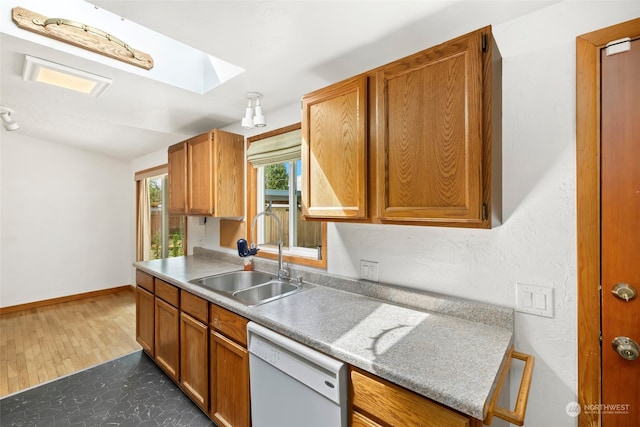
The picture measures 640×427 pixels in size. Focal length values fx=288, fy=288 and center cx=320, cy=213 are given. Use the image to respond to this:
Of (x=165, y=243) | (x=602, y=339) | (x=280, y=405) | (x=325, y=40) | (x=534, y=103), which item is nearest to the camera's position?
(x=602, y=339)

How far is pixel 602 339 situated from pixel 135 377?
10.0 ft

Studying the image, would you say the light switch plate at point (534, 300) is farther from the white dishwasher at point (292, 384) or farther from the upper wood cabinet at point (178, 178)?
the upper wood cabinet at point (178, 178)

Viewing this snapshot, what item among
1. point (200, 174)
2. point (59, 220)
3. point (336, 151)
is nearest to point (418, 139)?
point (336, 151)

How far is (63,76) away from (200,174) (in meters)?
1.08

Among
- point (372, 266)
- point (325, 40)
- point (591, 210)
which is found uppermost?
point (325, 40)

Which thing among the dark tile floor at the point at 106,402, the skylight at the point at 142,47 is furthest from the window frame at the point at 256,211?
the dark tile floor at the point at 106,402

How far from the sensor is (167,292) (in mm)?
2213

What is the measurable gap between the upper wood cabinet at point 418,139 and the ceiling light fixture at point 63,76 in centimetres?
152

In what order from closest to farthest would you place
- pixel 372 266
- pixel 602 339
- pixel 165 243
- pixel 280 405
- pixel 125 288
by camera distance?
pixel 602 339 < pixel 280 405 < pixel 372 266 < pixel 165 243 < pixel 125 288

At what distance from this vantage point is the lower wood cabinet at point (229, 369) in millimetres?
1539

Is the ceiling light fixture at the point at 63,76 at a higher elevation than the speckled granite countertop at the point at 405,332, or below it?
higher

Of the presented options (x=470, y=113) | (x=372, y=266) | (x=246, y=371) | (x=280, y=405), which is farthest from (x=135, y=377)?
(x=470, y=113)

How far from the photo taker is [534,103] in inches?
46.8

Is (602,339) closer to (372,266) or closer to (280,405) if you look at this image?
(372,266)
